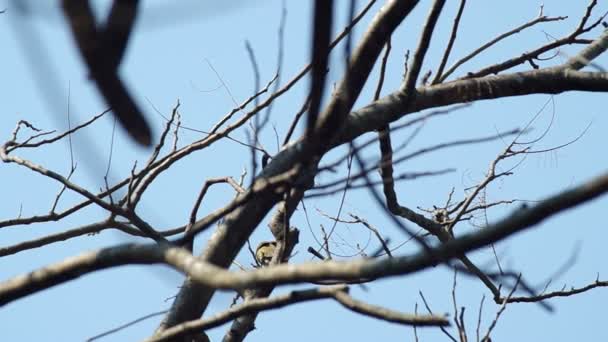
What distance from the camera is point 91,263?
1.59 m

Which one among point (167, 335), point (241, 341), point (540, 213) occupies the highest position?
point (241, 341)

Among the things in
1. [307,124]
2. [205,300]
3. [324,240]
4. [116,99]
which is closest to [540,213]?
[307,124]

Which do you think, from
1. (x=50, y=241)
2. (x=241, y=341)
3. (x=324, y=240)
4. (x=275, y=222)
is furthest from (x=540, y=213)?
(x=324, y=240)

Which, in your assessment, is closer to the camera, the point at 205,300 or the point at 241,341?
the point at 205,300

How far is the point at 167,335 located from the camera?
1.68m

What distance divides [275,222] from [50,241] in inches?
38.0

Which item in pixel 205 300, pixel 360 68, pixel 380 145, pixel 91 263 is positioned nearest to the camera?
pixel 91 263

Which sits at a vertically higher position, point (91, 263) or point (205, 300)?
point (205, 300)

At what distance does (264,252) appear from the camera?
352cm

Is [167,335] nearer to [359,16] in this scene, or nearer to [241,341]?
[241,341]

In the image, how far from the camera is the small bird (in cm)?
349

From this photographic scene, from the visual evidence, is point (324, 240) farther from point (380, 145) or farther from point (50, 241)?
point (50, 241)

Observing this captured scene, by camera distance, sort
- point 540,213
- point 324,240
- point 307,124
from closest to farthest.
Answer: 1. point 540,213
2. point 307,124
3. point 324,240

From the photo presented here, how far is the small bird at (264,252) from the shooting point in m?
3.49
